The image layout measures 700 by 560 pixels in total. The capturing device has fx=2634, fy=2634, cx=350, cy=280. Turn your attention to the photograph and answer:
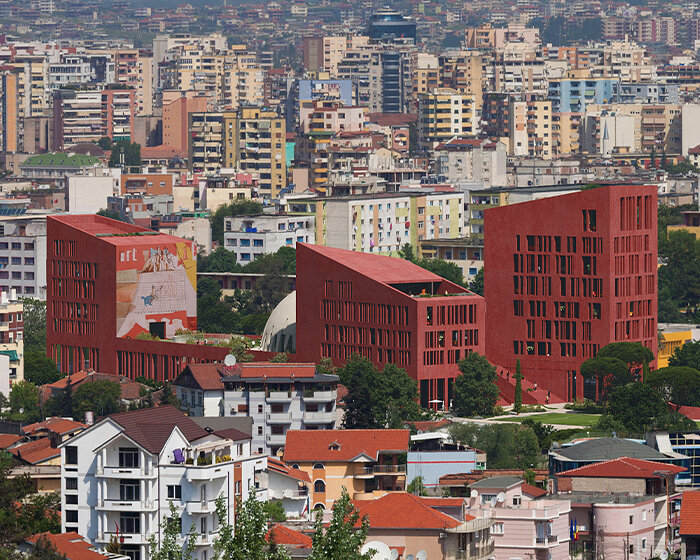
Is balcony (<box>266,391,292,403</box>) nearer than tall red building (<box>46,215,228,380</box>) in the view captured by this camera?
Yes

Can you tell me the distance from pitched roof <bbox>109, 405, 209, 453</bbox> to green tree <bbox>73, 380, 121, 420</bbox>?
41.1m

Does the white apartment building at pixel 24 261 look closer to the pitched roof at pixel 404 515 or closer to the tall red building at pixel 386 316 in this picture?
the tall red building at pixel 386 316

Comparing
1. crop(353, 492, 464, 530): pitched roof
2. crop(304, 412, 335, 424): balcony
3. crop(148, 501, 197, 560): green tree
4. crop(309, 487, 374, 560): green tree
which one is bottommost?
crop(304, 412, 335, 424): balcony

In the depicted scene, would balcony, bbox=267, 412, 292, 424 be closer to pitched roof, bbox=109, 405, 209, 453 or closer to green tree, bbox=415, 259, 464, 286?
pitched roof, bbox=109, 405, 209, 453

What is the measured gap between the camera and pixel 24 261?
182 meters

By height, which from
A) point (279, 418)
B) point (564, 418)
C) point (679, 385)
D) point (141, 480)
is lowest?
point (564, 418)

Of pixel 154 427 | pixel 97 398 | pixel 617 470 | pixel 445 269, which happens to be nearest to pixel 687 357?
pixel 97 398

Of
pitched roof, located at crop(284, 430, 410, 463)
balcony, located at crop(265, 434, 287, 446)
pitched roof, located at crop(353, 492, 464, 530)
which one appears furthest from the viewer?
balcony, located at crop(265, 434, 287, 446)

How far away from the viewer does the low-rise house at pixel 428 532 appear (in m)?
74.4

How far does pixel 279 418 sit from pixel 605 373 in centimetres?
2184

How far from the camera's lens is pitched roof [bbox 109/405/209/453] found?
7488 cm

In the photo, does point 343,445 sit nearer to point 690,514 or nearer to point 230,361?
point 690,514

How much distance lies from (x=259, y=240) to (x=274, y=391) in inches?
3142

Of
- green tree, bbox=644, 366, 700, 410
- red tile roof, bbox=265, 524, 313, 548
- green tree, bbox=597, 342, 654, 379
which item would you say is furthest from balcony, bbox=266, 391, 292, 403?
red tile roof, bbox=265, 524, 313, 548
